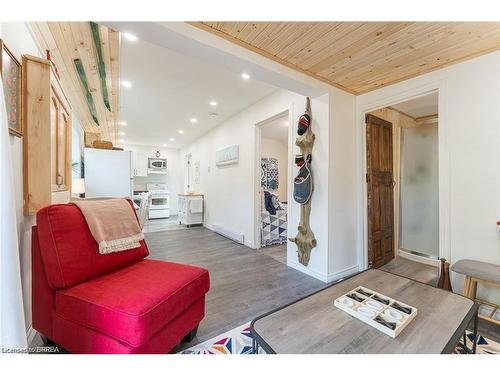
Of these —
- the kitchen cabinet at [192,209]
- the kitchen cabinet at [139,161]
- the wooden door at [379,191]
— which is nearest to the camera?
the wooden door at [379,191]

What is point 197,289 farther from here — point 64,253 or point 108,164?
point 108,164

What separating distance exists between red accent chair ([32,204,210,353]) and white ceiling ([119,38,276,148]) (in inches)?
72.9

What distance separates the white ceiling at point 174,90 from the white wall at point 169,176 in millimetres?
2480

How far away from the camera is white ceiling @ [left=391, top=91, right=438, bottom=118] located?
9.87 feet

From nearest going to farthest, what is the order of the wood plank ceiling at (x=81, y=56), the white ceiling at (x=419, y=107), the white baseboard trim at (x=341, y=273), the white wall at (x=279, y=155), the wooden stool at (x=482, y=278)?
the wooden stool at (x=482, y=278), the wood plank ceiling at (x=81, y=56), the white baseboard trim at (x=341, y=273), the white ceiling at (x=419, y=107), the white wall at (x=279, y=155)

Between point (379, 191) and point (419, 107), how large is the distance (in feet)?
4.79

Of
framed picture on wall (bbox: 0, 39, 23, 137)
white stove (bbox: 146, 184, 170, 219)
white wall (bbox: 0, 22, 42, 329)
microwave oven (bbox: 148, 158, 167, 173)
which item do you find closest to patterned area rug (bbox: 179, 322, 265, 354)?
white wall (bbox: 0, 22, 42, 329)

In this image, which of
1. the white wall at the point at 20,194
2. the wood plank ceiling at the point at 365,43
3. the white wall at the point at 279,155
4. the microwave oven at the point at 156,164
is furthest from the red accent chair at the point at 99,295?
the microwave oven at the point at 156,164

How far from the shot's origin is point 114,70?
8.98ft

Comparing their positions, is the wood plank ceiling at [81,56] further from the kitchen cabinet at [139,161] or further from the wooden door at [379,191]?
the kitchen cabinet at [139,161]

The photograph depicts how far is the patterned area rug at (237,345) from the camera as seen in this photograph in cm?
143

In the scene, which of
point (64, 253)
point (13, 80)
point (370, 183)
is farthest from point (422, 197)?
point (13, 80)

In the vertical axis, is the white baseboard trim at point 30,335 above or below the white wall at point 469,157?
below

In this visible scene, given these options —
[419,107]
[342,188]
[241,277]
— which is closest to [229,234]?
[241,277]
